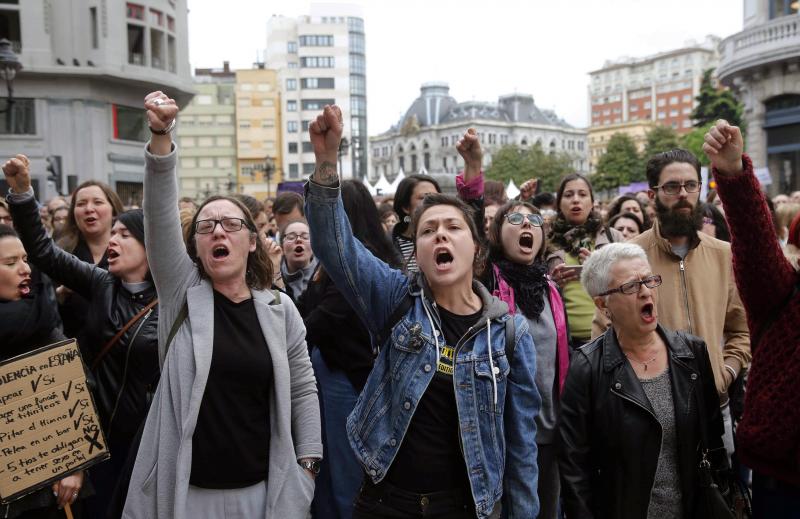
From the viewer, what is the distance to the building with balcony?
14375 centimetres

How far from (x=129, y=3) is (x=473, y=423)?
36.6m

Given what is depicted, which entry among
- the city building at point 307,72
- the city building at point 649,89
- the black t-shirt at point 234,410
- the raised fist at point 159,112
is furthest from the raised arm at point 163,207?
the city building at point 649,89

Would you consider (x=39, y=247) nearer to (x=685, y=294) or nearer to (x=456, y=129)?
(x=685, y=294)

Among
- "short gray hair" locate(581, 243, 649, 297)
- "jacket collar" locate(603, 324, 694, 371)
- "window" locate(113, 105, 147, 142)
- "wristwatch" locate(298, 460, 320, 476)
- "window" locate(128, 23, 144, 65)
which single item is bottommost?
"wristwatch" locate(298, 460, 320, 476)

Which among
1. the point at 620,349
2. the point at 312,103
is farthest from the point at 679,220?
the point at 312,103

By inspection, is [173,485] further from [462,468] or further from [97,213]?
[97,213]

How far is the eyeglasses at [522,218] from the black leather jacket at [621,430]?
1.46 meters

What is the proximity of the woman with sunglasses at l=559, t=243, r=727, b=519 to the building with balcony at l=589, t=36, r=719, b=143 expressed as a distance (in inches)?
5625

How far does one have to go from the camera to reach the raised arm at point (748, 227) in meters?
2.78

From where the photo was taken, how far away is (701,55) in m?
144

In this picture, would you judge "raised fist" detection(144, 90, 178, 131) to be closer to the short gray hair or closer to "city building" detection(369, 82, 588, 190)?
the short gray hair

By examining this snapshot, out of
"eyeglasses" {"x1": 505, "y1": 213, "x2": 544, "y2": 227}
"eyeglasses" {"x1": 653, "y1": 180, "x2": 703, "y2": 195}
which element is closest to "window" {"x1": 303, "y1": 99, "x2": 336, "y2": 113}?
"eyeglasses" {"x1": 505, "y1": 213, "x2": 544, "y2": 227}

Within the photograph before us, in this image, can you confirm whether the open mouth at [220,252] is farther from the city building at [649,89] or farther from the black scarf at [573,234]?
the city building at [649,89]

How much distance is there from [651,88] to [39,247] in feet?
529
